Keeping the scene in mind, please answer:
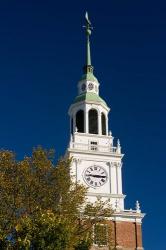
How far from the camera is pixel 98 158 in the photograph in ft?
213

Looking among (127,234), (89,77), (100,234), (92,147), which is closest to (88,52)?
(89,77)

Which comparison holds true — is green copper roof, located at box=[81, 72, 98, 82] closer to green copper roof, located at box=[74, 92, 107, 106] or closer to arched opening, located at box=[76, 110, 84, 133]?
green copper roof, located at box=[74, 92, 107, 106]

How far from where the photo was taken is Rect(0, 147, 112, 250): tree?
36.8 meters

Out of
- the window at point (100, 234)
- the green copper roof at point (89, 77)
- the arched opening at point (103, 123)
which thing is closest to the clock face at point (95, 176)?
the arched opening at point (103, 123)

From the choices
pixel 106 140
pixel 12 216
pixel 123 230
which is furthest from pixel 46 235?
pixel 106 140

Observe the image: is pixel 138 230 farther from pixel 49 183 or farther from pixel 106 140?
pixel 49 183

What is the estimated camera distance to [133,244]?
59438mm

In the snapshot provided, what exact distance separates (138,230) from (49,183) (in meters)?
20.8

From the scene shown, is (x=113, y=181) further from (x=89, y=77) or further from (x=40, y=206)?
(x=40, y=206)

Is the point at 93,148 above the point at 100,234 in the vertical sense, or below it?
above

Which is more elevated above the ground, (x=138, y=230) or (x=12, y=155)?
(x=12, y=155)

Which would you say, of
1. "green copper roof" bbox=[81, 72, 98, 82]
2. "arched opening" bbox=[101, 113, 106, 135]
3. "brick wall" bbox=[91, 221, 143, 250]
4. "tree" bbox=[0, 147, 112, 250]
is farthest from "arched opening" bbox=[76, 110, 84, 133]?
"tree" bbox=[0, 147, 112, 250]

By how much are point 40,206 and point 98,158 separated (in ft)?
82.9

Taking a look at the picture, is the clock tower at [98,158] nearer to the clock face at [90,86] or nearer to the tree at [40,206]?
the clock face at [90,86]
